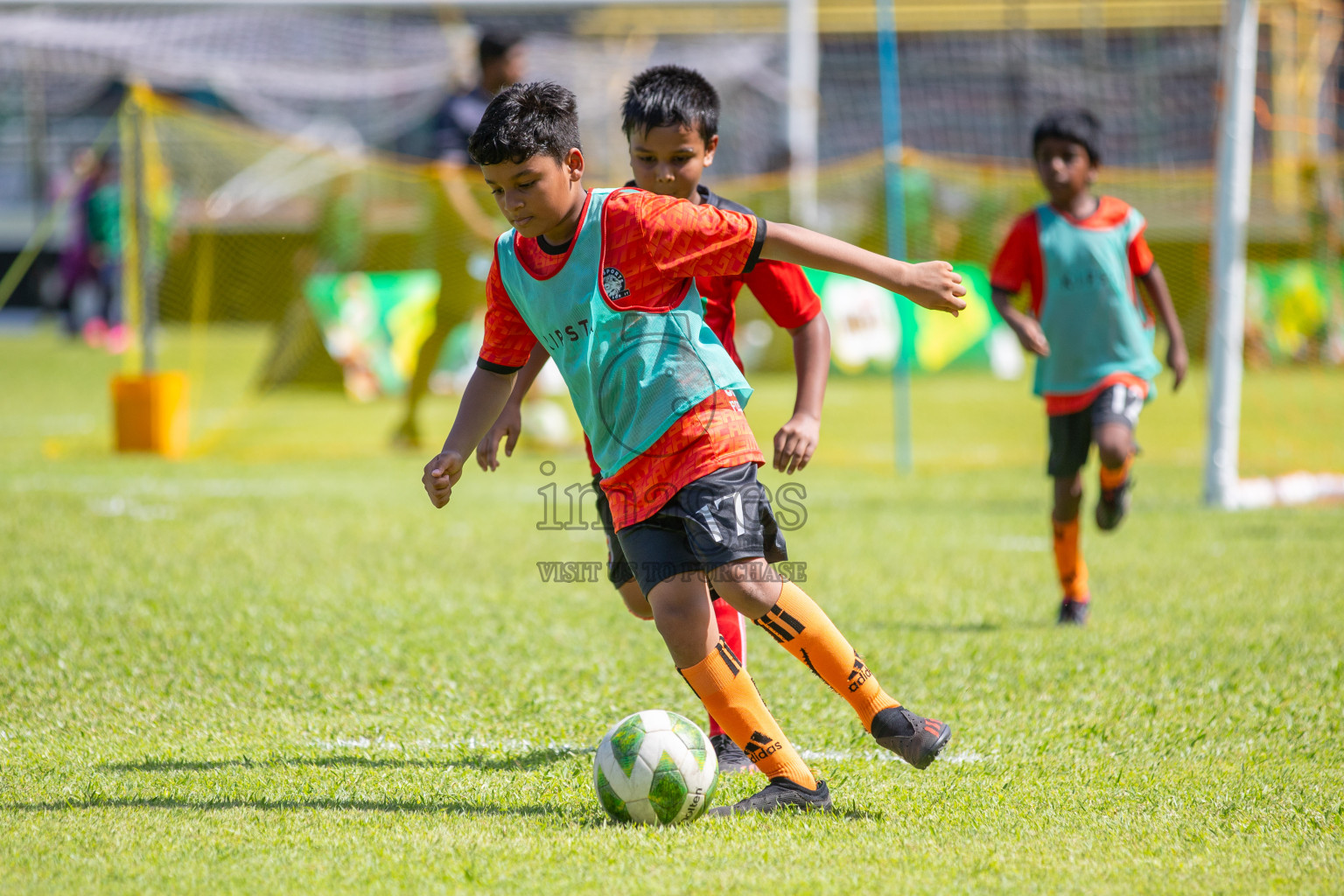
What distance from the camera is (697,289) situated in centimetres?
340

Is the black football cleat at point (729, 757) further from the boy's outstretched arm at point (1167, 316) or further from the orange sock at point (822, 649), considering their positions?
the boy's outstretched arm at point (1167, 316)

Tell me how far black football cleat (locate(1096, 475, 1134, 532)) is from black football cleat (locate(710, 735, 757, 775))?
2.38 meters

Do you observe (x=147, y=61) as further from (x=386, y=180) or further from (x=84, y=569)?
(x=84, y=569)

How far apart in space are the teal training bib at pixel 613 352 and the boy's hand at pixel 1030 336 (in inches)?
79.1

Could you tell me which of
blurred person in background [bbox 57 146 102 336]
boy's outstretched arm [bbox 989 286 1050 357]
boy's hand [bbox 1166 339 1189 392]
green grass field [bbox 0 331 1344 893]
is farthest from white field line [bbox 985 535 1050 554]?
blurred person in background [bbox 57 146 102 336]

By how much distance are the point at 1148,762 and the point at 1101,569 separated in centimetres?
292

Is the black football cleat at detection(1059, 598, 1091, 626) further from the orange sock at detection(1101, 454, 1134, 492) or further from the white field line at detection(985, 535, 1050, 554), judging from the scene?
the white field line at detection(985, 535, 1050, 554)

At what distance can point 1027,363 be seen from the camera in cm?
1538

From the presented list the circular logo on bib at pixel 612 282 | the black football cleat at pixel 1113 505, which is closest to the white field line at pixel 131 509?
the black football cleat at pixel 1113 505

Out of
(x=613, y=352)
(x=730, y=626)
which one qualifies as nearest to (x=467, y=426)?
(x=613, y=352)

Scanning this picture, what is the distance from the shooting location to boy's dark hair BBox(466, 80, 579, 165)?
295cm

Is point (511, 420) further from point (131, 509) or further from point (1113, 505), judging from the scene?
point (131, 509)

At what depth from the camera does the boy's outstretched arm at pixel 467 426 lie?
3158 mm

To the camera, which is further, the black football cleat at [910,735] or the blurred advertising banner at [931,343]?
the blurred advertising banner at [931,343]
